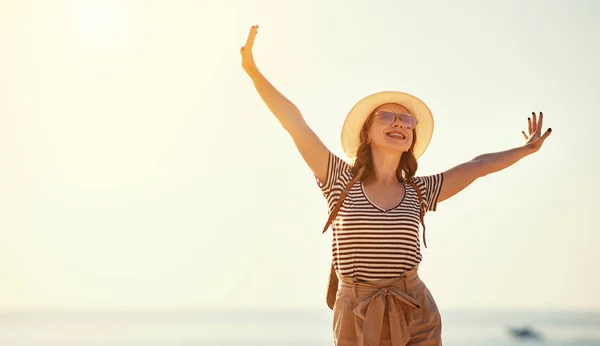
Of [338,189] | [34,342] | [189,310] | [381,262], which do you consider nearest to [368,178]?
[338,189]

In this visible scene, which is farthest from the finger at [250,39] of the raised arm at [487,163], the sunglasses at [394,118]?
the raised arm at [487,163]

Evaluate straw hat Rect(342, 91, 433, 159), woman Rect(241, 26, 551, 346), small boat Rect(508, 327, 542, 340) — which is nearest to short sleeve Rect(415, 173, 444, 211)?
woman Rect(241, 26, 551, 346)

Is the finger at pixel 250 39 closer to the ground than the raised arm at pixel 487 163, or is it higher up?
higher up

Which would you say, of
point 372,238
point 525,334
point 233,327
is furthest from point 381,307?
point 233,327

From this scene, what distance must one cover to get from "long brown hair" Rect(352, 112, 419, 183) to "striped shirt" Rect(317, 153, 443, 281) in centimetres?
22

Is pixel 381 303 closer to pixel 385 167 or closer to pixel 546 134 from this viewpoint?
pixel 385 167

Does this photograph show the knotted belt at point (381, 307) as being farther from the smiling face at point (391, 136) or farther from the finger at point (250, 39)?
the finger at point (250, 39)

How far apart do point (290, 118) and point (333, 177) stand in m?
0.43

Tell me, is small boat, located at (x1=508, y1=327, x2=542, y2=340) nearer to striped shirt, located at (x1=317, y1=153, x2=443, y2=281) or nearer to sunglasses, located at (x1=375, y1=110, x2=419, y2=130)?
sunglasses, located at (x1=375, y1=110, x2=419, y2=130)

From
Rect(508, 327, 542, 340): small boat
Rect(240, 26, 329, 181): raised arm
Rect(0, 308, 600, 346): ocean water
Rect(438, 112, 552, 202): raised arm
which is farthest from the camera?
Rect(508, 327, 542, 340): small boat

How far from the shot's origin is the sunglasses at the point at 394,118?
5707 millimetres

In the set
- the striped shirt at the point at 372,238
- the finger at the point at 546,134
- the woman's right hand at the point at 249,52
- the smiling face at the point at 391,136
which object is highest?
the woman's right hand at the point at 249,52

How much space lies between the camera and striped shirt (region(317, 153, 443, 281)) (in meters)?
5.23

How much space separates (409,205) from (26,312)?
207 ft
